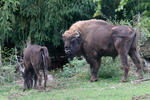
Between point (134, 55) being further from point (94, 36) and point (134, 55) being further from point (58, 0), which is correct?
point (58, 0)

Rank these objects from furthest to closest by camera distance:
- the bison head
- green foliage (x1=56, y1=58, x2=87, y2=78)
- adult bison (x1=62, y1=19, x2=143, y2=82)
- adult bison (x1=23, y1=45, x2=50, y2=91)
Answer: green foliage (x1=56, y1=58, x2=87, y2=78) < the bison head < adult bison (x1=62, y1=19, x2=143, y2=82) < adult bison (x1=23, y1=45, x2=50, y2=91)

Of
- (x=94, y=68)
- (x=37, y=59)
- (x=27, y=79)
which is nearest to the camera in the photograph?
(x=37, y=59)

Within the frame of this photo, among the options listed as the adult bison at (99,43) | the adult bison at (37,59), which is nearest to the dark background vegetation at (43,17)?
the adult bison at (99,43)

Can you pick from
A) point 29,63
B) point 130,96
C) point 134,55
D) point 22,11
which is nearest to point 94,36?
point 134,55

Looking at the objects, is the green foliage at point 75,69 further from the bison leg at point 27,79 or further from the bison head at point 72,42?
the bison leg at point 27,79

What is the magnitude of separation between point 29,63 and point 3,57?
6228 millimetres

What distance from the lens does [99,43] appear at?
12.1 meters

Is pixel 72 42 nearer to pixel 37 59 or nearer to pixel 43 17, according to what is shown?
pixel 37 59

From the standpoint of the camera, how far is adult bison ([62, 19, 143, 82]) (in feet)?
37.6

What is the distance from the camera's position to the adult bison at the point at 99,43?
1146cm

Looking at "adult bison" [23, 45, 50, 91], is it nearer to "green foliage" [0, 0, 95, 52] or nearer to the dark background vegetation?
the dark background vegetation

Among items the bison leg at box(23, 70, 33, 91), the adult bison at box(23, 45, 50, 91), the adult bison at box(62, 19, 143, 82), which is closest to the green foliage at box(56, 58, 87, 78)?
the adult bison at box(62, 19, 143, 82)

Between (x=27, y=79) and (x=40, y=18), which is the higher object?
(x=40, y=18)

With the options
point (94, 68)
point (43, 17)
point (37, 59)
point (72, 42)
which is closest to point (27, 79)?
point (37, 59)
